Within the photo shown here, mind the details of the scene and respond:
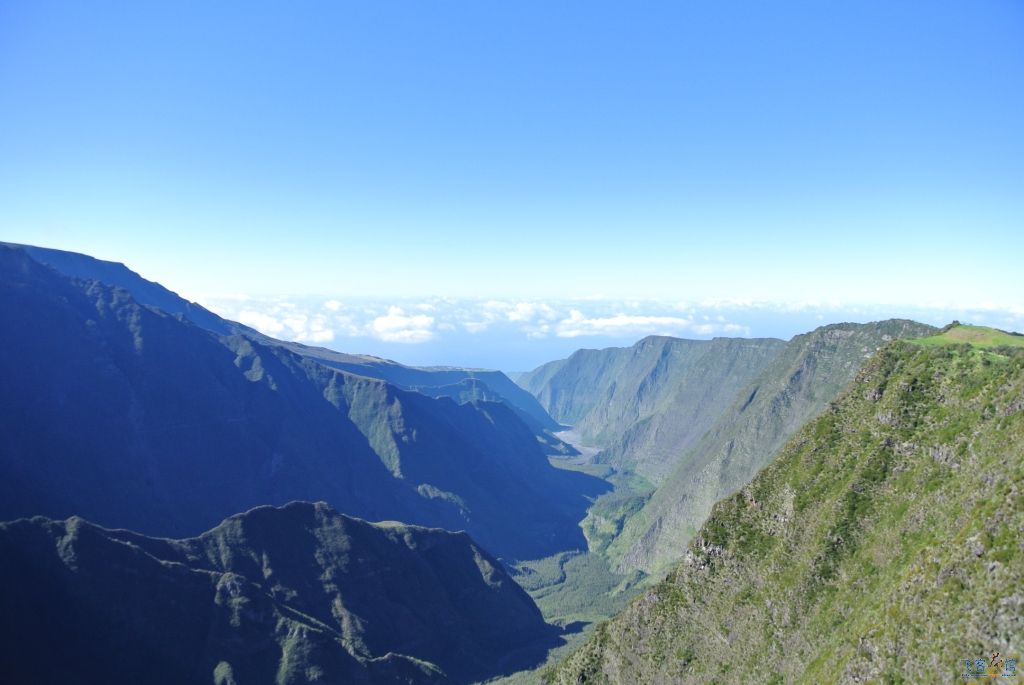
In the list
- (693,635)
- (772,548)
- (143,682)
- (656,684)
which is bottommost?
(143,682)

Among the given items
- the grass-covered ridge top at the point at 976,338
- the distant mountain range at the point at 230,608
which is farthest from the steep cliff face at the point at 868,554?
the distant mountain range at the point at 230,608

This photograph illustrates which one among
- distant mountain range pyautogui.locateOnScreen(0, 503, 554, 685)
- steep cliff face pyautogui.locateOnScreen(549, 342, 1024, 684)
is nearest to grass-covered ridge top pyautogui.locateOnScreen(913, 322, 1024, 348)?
steep cliff face pyautogui.locateOnScreen(549, 342, 1024, 684)

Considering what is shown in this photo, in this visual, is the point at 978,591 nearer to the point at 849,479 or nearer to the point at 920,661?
the point at 920,661

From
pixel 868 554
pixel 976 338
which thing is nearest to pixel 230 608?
pixel 868 554

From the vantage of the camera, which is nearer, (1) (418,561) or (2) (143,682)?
(2) (143,682)

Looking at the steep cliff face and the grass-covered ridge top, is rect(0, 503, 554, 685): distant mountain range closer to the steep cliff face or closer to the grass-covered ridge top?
the steep cliff face

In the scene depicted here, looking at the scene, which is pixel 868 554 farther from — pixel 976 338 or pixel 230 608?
pixel 230 608

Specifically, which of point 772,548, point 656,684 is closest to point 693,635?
point 656,684
